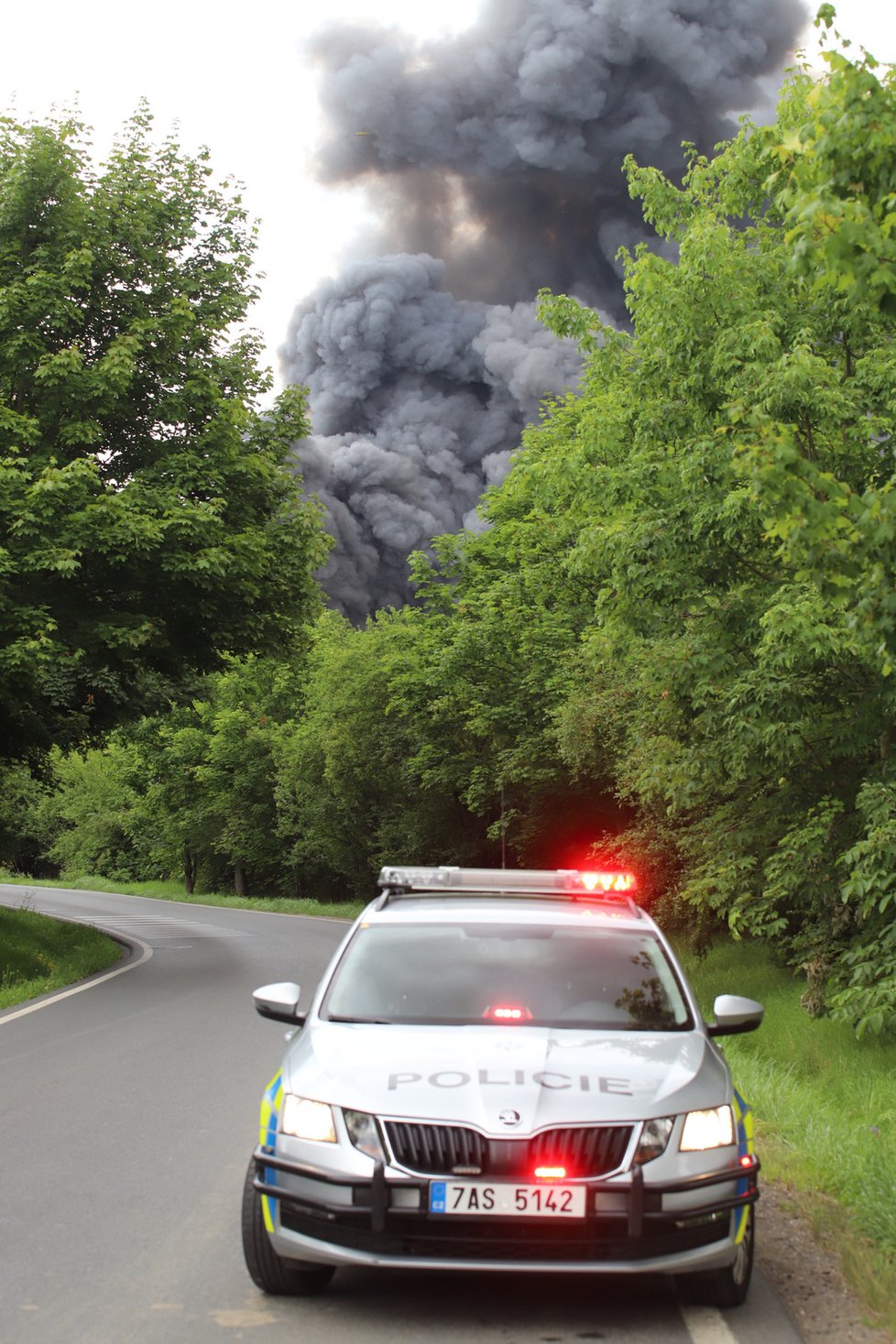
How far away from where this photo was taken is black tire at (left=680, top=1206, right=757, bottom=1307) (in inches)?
182

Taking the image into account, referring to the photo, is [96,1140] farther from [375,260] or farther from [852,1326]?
[375,260]

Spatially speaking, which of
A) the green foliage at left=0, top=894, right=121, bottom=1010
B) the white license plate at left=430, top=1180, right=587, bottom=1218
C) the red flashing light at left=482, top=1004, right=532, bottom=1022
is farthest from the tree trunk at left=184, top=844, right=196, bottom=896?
the white license plate at left=430, top=1180, right=587, bottom=1218

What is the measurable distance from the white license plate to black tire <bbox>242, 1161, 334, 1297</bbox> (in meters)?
0.77

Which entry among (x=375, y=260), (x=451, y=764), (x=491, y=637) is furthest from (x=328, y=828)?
(x=375, y=260)

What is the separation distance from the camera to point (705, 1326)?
14.7 feet

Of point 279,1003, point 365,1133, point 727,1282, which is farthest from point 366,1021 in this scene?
point 727,1282

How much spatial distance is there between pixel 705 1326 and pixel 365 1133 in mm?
1342

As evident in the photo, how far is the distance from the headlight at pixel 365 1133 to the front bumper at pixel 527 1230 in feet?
0.26

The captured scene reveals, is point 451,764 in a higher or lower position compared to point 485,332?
lower

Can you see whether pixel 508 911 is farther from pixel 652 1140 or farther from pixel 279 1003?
pixel 652 1140

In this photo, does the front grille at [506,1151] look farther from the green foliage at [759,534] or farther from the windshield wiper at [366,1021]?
the green foliage at [759,534]

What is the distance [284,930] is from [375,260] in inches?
3188

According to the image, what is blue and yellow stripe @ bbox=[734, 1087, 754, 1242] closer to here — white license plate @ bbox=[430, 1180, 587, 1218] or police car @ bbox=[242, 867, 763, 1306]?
police car @ bbox=[242, 867, 763, 1306]

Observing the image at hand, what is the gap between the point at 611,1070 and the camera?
4.62 meters
